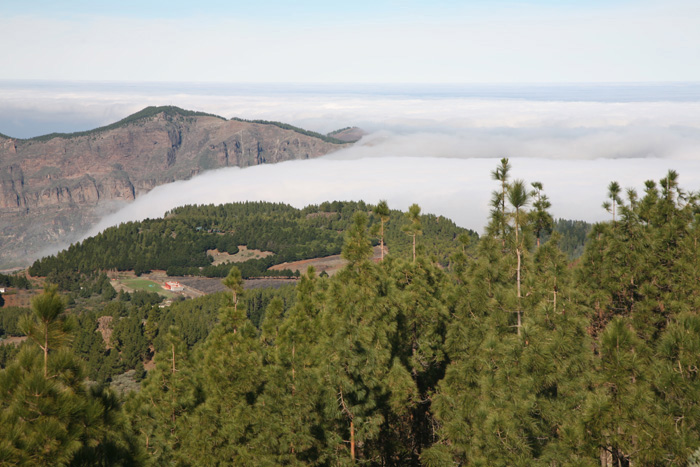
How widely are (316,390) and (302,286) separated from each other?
11.0m

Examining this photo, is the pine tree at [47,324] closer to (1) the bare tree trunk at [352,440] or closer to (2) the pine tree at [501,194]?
(1) the bare tree trunk at [352,440]

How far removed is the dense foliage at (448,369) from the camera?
1827 cm

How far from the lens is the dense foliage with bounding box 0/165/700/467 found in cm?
1827

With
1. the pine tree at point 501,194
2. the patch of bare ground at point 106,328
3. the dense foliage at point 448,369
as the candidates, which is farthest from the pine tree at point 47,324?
the patch of bare ground at point 106,328

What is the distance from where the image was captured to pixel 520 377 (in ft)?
70.3

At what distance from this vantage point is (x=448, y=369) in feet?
94.8

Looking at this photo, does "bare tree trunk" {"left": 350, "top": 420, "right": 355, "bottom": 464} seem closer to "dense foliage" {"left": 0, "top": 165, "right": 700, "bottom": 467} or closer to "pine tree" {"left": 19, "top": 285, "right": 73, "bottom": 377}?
"dense foliage" {"left": 0, "top": 165, "right": 700, "bottom": 467}

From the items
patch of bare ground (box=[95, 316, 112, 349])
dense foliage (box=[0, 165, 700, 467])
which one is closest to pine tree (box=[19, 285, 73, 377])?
dense foliage (box=[0, 165, 700, 467])

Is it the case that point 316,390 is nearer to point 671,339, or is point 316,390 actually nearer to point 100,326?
point 671,339

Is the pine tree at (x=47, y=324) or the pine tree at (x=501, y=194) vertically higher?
the pine tree at (x=501, y=194)

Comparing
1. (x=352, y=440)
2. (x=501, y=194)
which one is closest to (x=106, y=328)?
(x=352, y=440)

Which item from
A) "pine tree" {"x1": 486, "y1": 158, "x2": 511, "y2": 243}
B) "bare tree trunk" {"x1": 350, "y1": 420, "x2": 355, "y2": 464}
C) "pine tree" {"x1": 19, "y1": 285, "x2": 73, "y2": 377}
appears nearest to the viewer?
"pine tree" {"x1": 19, "y1": 285, "x2": 73, "y2": 377}

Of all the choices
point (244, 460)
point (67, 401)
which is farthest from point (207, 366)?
point (67, 401)

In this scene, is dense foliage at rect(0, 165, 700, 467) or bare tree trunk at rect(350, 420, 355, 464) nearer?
dense foliage at rect(0, 165, 700, 467)
